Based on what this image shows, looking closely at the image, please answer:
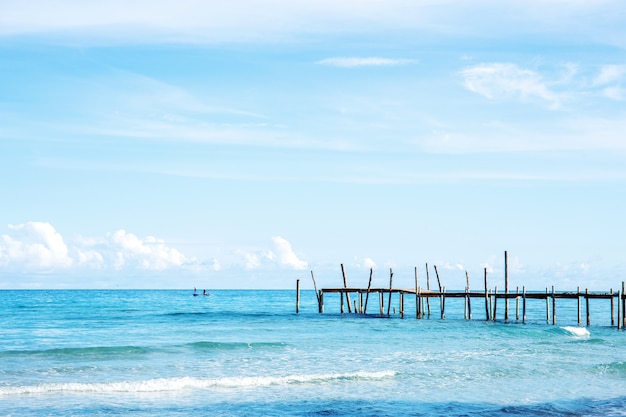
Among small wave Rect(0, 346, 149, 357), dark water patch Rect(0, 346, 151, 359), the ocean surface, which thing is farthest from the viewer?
small wave Rect(0, 346, 149, 357)

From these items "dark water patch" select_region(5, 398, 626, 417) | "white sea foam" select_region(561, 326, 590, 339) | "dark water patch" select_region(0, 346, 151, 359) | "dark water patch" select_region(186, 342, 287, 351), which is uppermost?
"white sea foam" select_region(561, 326, 590, 339)

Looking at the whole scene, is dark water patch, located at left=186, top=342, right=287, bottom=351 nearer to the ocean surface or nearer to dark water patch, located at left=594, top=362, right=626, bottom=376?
the ocean surface

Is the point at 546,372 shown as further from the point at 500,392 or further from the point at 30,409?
the point at 30,409

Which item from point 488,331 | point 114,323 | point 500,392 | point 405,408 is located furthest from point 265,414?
point 114,323

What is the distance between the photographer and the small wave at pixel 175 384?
70.5 feet

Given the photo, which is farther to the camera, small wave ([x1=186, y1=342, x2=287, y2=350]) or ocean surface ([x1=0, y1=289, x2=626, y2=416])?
small wave ([x1=186, y1=342, x2=287, y2=350])

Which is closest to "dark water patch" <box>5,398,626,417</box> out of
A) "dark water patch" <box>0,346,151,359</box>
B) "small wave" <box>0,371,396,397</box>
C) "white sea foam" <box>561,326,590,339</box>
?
"small wave" <box>0,371,396,397</box>

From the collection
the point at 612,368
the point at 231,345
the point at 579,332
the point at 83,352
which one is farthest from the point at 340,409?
the point at 579,332

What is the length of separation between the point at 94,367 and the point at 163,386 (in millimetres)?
5109

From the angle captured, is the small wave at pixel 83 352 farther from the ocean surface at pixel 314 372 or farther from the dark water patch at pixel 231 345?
the dark water patch at pixel 231 345

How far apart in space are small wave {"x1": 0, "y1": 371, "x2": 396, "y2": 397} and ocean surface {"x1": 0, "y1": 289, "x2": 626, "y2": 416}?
3 centimetres

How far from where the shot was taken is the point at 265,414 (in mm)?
18609

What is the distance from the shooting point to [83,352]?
30.6 metres

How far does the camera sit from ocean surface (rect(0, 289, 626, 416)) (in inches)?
773
